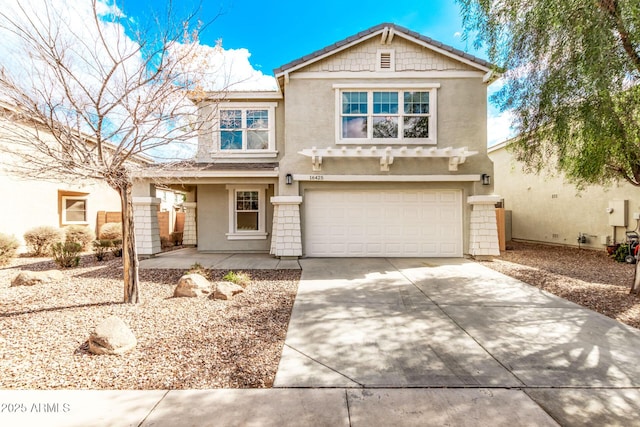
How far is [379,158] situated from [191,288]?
22.6ft

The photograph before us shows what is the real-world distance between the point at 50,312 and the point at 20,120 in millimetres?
3021

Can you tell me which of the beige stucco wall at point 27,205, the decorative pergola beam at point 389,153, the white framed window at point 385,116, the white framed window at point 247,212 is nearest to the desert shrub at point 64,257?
the beige stucco wall at point 27,205

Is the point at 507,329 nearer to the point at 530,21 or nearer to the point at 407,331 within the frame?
the point at 407,331

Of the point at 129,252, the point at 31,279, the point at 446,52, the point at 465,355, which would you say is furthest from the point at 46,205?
the point at 446,52

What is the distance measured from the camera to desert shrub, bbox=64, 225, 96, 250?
459 inches

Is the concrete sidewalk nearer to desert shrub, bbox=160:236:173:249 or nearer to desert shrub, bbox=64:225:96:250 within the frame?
desert shrub, bbox=160:236:173:249

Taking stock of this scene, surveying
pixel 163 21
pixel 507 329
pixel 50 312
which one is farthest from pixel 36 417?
pixel 507 329

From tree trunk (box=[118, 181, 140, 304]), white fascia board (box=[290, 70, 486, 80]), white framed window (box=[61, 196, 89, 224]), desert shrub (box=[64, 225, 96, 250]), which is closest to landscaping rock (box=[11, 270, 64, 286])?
tree trunk (box=[118, 181, 140, 304])

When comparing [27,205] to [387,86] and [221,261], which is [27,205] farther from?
[387,86]

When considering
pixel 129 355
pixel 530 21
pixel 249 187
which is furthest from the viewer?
pixel 249 187

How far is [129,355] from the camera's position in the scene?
3436 millimetres

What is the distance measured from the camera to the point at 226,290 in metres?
5.61

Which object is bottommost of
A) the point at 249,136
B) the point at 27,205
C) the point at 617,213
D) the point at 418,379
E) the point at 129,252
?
the point at 418,379

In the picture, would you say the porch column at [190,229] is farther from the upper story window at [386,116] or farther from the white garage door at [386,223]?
the upper story window at [386,116]
